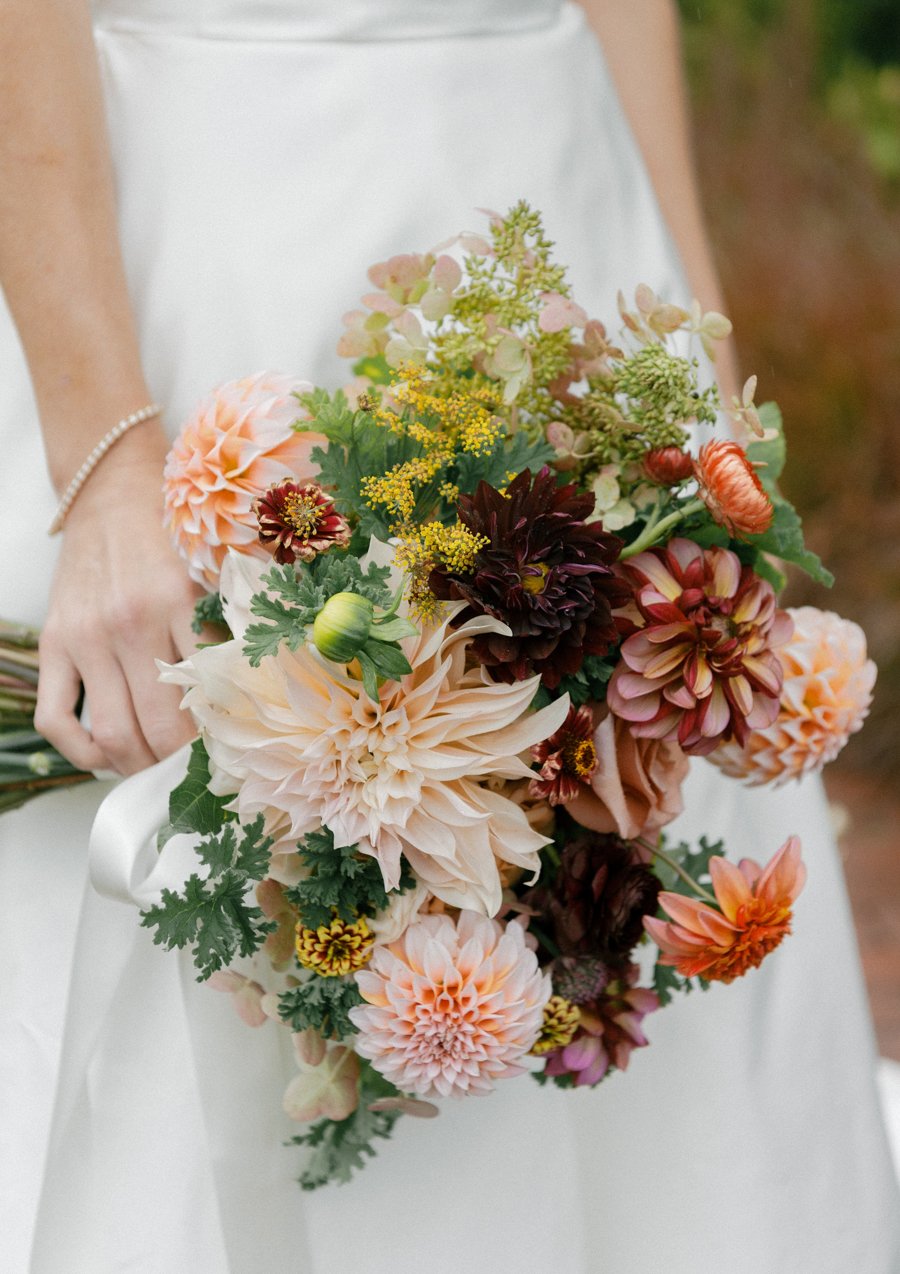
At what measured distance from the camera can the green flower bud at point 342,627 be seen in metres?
0.71

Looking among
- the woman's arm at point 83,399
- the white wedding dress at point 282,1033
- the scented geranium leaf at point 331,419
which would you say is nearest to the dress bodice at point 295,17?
the white wedding dress at point 282,1033

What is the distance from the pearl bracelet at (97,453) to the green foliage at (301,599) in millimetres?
335

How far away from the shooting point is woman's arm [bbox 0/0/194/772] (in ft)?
3.16

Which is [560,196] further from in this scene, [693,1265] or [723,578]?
[693,1265]

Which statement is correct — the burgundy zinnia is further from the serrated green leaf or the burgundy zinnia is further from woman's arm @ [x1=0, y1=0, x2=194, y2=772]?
woman's arm @ [x1=0, y1=0, x2=194, y2=772]

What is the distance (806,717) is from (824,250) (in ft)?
12.2

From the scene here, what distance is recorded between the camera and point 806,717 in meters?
0.99

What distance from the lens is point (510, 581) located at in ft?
2.44

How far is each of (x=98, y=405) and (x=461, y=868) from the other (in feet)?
1.68

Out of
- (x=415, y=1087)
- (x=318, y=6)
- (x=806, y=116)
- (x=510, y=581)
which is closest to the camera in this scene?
(x=510, y=581)

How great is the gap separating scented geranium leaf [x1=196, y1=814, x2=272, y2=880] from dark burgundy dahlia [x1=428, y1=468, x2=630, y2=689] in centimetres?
19

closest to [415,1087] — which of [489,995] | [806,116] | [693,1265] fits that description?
[489,995]

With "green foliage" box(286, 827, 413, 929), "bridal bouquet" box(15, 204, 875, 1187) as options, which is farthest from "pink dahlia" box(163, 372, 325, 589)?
"green foliage" box(286, 827, 413, 929)

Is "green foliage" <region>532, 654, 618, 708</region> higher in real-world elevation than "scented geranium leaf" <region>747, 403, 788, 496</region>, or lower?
lower
